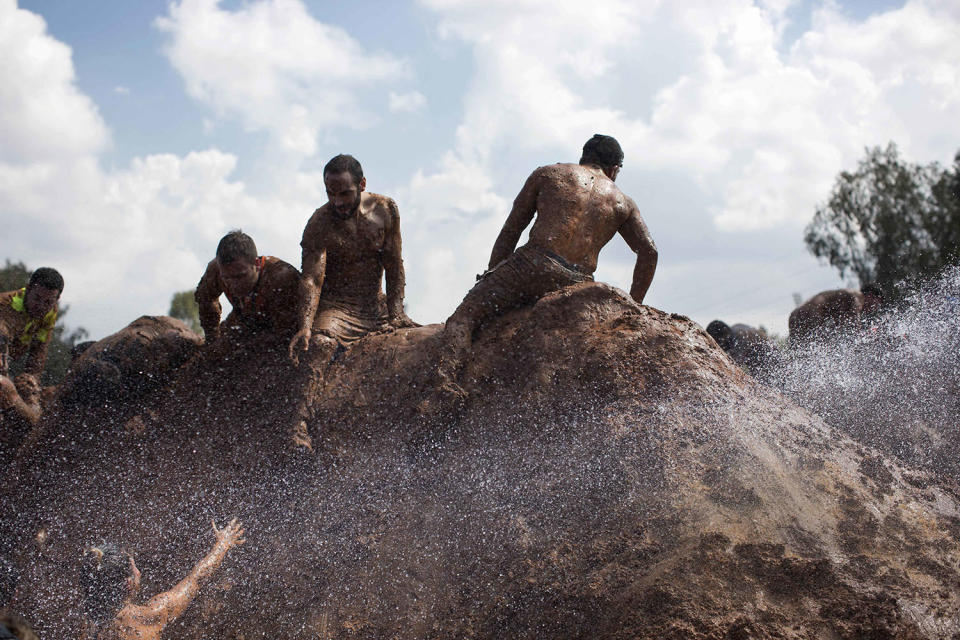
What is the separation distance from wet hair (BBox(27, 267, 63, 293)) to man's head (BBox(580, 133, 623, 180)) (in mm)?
3822

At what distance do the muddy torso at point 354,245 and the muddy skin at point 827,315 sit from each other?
4.32 meters

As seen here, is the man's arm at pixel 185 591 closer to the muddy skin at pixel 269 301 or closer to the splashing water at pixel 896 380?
the muddy skin at pixel 269 301

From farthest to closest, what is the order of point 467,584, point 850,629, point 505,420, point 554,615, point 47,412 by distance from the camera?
point 47,412, point 505,420, point 467,584, point 554,615, point 850,629

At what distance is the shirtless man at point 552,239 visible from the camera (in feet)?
13.7

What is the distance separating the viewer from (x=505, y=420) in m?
3.71

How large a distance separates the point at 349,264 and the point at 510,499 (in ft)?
6.76

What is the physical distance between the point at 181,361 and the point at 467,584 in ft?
8.47

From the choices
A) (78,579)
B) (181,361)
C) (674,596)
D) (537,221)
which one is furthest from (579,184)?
(78,579)

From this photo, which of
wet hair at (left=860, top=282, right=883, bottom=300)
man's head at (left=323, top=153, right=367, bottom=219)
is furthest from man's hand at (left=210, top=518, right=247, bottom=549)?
wet hair at (left=860, top=282, right=883, bottom=300)

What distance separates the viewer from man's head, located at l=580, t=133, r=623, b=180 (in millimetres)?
4758

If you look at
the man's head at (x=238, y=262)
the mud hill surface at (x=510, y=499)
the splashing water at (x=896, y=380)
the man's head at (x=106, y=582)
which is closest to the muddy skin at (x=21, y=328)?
the mud hill surface at (x=510, y=499)

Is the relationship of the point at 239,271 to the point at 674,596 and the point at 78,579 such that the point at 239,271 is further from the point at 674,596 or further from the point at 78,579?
the point at 674,596

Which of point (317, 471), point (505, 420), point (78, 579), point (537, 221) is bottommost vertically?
point (78, 579)

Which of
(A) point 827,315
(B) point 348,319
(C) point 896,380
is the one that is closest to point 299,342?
(B) point 348,319
